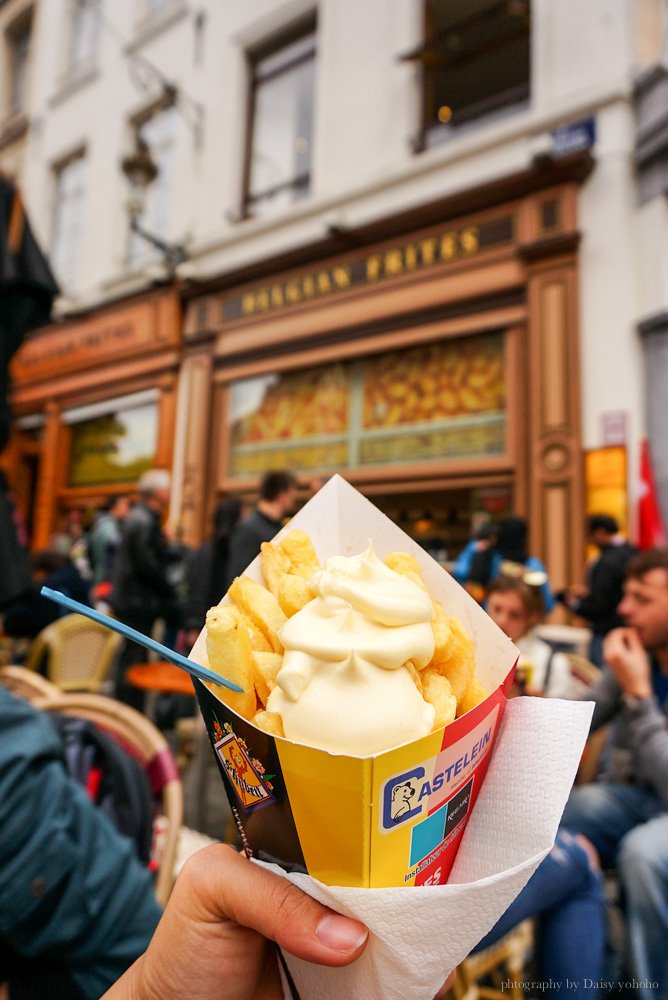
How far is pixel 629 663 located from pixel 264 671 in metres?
1.64

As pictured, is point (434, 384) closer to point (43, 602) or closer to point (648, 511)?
point (648, 511)

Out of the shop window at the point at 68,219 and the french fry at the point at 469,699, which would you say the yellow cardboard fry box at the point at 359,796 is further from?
the shop window at the point at 68,219

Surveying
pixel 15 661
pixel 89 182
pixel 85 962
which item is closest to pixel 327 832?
pixel 85 962

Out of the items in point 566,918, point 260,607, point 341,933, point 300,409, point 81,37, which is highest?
point 81,37

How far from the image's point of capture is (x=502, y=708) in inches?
31.5

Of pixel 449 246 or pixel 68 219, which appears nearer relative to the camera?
pixel 449 246

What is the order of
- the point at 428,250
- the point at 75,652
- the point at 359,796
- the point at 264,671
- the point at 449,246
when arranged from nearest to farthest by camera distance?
the point at 359,796 → the point at 264,671 → the point at 75,652 → the point at 449,246 → the point at 428,250

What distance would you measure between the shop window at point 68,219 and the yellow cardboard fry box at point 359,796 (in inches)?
446

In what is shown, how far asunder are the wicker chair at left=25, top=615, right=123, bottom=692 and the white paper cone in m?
3.33

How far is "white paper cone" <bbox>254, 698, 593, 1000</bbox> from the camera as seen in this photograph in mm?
661

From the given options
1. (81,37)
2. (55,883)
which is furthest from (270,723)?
(81,37)

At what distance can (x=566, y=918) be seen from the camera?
1.56 metres

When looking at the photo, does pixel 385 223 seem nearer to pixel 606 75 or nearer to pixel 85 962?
pixel 606 75

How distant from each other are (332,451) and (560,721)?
6.63m
